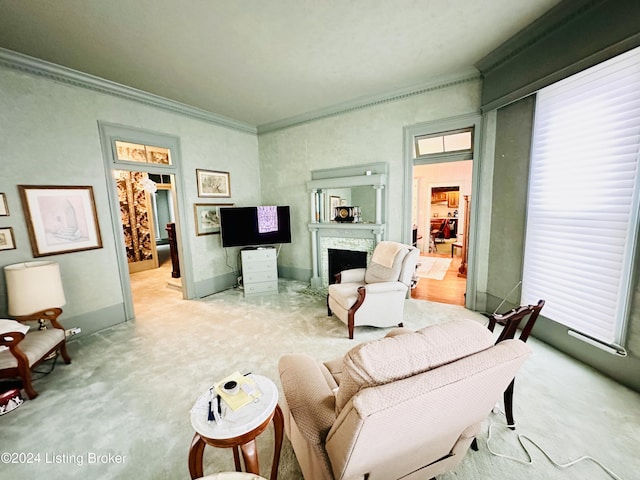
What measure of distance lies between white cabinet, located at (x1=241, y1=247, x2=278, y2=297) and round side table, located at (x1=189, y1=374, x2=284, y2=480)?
2.98 m

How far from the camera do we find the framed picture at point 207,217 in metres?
4.11

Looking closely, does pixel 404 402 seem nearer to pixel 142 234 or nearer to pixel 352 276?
pixel 352 276

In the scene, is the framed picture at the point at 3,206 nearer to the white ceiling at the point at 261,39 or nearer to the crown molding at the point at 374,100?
the white ceiling at the point at 261,39

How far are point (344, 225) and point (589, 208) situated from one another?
8.84 ft

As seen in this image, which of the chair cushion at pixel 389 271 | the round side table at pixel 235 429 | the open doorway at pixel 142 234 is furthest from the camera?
the open doorway at pixel 142 234

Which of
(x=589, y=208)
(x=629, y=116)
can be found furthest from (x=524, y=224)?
(x=629, y=116)

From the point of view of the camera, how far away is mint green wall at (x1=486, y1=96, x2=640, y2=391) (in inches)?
95.7

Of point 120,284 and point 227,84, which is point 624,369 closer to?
point 227,84

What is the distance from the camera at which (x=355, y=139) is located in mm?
3908

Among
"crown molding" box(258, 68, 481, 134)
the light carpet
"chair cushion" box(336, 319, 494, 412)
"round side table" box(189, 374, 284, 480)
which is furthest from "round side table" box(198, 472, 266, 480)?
"crown molding" box(258, 68, 481, 134)

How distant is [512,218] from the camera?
284cm

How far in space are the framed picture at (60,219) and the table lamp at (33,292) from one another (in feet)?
1.27

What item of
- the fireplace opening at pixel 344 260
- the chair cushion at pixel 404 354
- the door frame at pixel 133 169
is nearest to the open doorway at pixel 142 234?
the door frame at pixel 133 169

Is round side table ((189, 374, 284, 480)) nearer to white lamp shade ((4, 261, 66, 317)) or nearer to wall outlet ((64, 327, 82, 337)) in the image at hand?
white lamp shade ((4, 261, 66, 317))
